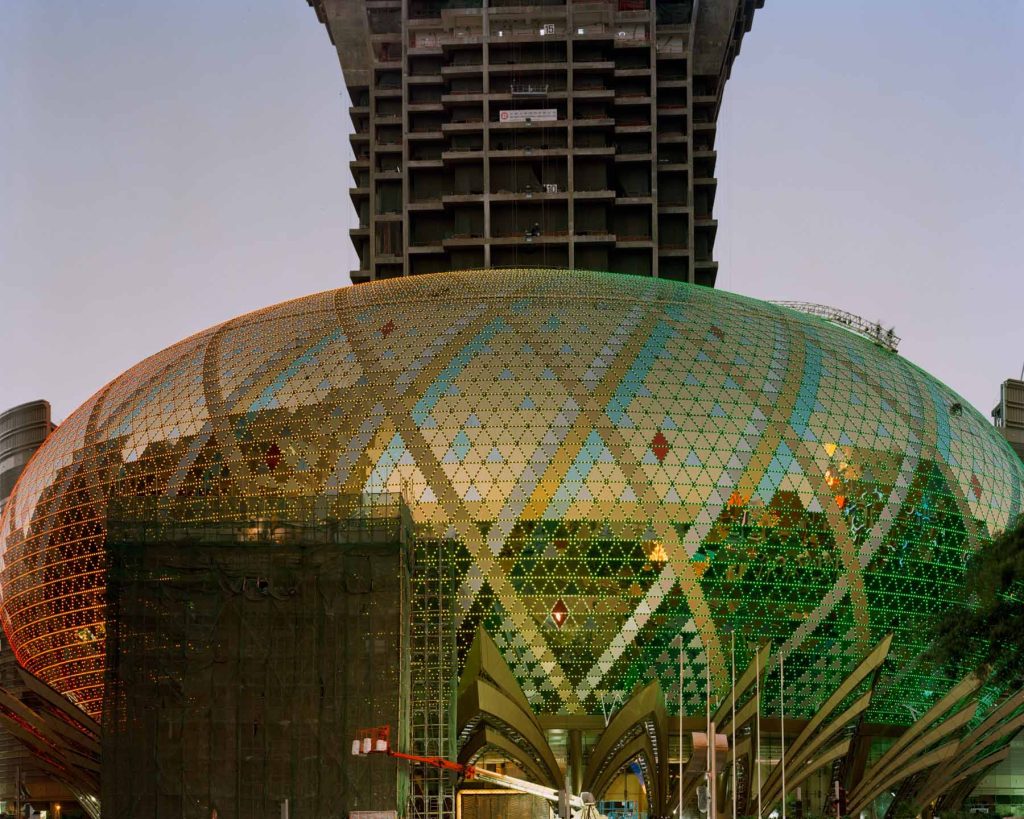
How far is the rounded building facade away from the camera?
5784cm

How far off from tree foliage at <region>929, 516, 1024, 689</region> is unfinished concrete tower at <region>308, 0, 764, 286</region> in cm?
5205

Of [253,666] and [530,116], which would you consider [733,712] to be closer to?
[253,666]

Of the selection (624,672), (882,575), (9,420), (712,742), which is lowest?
(712,742)

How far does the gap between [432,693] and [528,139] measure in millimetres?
52568

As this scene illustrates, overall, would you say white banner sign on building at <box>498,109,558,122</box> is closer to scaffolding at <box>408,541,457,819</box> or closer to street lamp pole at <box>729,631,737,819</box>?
scaffolding at <box>408,541,457,819</box>

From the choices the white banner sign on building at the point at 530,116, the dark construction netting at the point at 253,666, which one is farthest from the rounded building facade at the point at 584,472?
the white banner sign on building at the point at 530,116

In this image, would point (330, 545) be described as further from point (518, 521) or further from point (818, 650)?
point (818, 650)

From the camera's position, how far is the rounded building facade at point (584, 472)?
2277 inches

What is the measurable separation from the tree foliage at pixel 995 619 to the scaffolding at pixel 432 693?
14953 mm

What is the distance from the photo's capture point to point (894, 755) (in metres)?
57.2

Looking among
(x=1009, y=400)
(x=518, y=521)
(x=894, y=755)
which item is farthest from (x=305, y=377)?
(x=1009, y=400)

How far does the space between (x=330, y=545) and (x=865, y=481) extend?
19776 mm

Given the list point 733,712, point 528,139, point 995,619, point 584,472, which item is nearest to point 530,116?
point 528,139

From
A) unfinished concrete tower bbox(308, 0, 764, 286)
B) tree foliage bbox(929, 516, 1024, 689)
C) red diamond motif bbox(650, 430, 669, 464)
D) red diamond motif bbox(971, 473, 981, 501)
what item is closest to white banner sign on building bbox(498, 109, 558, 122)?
unfinished concrete tower bbox(308, 0, 764, 286)
